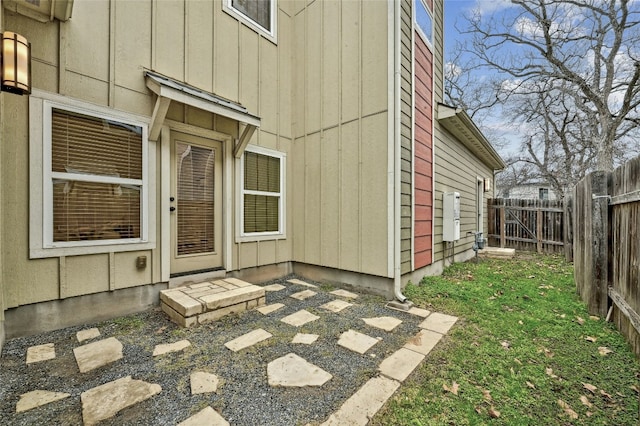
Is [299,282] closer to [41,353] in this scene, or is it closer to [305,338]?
[305,338]

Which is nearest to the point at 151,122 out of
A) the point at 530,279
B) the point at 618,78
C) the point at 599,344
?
the point at 599,344

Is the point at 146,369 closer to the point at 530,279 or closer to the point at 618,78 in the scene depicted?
the point at 530,279

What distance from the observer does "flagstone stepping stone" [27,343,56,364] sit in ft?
7.17

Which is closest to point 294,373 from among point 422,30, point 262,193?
point 262,193

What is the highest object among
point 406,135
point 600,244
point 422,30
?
point 422,30

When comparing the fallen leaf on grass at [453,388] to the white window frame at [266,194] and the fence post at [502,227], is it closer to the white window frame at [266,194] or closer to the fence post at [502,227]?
the white window frame at [266,194]

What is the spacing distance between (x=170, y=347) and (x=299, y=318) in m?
1.28

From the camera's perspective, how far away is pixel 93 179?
2891 mm

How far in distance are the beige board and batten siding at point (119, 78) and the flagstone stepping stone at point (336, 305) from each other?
1.51m

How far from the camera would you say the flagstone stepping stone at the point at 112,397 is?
1599mm

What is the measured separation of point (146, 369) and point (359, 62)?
452cm

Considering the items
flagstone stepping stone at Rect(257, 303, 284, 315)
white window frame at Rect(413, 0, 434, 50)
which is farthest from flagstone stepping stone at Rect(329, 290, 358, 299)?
white window frame at Rect(413, 0, 434, 50)

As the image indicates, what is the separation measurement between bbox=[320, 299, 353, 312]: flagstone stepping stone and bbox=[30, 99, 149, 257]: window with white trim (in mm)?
2349

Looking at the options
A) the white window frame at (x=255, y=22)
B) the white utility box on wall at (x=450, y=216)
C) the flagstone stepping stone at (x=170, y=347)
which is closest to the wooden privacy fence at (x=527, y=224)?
the white utility box on wall at (x=450, y=216)
